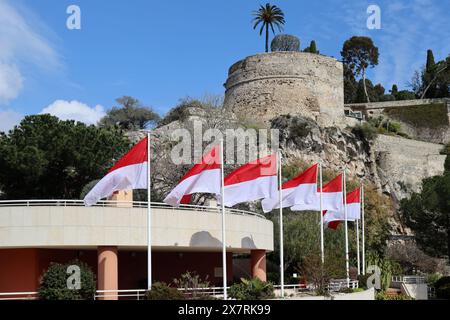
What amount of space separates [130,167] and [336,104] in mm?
50058

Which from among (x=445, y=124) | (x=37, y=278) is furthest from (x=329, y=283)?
(x=445, y=124)

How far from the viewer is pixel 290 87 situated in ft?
233

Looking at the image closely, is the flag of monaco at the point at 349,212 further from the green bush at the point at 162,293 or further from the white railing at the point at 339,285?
the green bush at the point at 162,293

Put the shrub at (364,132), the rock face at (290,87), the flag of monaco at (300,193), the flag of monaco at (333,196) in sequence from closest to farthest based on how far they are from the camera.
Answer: the flag of monaco at (300,193) → the flag of monaco at (333,196) → the rock face at (290,87) → the shrub at (364,132)

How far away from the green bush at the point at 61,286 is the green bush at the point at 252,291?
220 inches

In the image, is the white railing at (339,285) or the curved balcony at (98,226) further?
the white railing at (339,285)

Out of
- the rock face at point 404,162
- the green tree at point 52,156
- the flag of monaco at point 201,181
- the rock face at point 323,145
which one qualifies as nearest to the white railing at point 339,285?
the flag of monaco at point 201,181

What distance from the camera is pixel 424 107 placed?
8681cm

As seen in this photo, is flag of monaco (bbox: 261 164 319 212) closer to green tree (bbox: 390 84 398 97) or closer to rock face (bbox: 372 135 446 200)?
rock face (bbox: 372 135 446 200)

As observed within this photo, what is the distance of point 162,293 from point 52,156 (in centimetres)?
1975

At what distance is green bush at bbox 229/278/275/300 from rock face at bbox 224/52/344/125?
41691mm

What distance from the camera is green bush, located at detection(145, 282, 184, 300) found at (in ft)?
79.8

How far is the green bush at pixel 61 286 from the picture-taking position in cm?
2470
